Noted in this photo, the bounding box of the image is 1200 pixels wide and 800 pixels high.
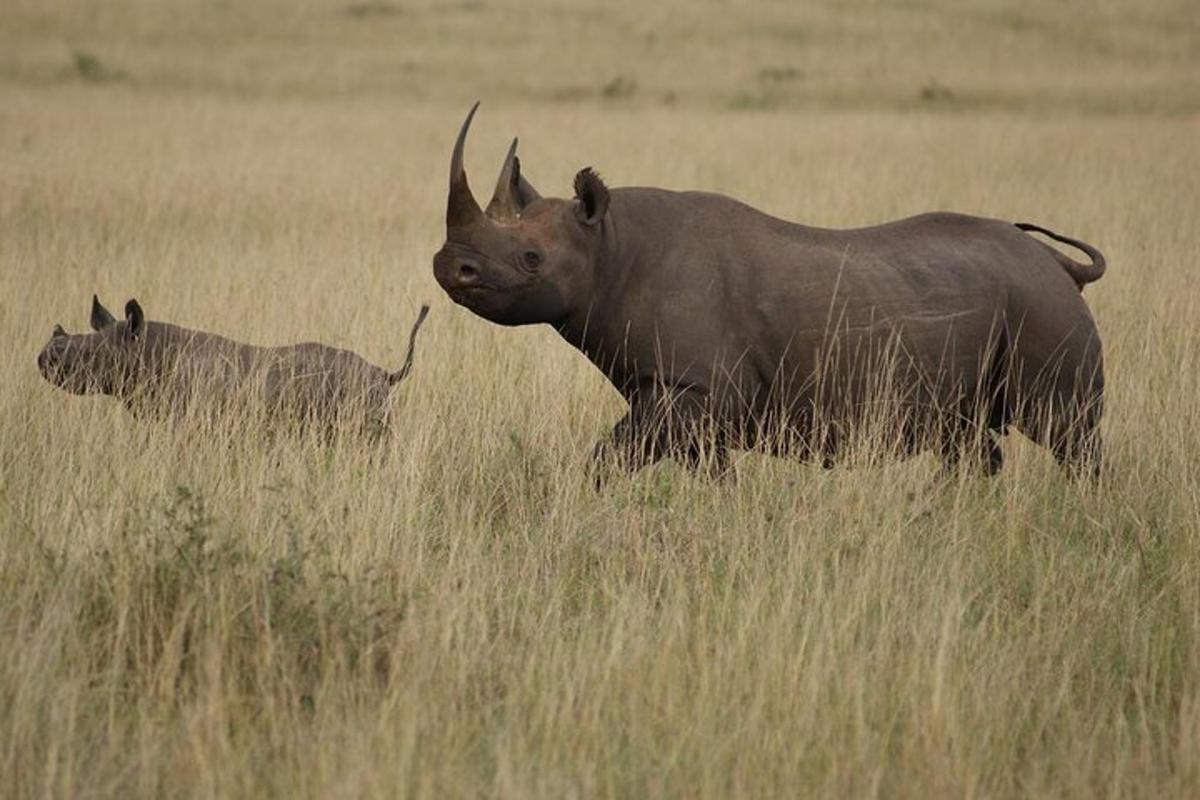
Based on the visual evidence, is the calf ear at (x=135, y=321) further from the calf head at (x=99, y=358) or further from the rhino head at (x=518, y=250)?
the rhino head at (x=518, y=250)

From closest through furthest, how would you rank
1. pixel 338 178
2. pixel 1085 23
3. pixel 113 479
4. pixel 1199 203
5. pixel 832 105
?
pixel 113 479 < pixel 1199 203 < pixel 338 178 < pixel 832 105 < pixel 1085 23

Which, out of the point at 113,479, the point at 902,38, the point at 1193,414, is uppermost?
the point at 902,38

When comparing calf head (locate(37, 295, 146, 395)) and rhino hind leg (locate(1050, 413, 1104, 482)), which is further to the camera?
calf head (locate(37, 295, 146, 395))

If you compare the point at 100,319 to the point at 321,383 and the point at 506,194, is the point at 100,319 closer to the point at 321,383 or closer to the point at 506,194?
the point at 321,383

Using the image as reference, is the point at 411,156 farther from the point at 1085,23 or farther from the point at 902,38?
the point at 1085,23

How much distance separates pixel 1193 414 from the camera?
290 inches

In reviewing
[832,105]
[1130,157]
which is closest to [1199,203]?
[1130,157]

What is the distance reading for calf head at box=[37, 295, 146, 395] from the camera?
7.60 meters

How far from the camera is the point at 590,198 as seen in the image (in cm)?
654

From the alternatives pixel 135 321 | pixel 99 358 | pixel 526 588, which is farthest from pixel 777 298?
pixel 99 358

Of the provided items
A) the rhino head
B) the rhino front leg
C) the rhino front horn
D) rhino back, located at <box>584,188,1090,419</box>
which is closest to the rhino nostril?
the rhino head

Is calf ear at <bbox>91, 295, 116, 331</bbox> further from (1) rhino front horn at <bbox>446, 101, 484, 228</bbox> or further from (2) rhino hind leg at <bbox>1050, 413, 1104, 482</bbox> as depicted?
(2) rhino hind leg at <bbox>1050, 413, 1104, 482</bbox>

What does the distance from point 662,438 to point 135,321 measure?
8.56 ft

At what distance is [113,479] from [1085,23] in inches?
1716
